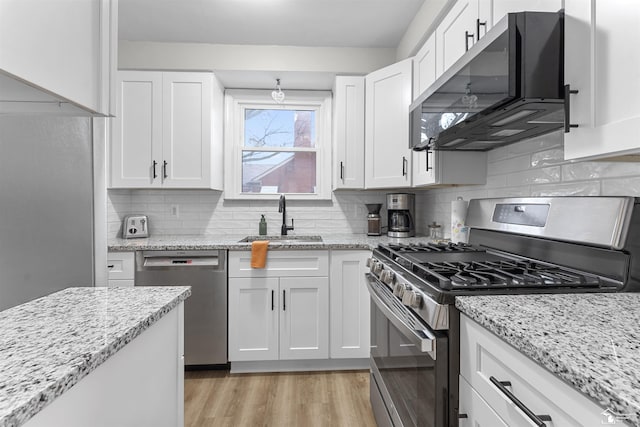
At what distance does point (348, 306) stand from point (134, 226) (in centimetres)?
184

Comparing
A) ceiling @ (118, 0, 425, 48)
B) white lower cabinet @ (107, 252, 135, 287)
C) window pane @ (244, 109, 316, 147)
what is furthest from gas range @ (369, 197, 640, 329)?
window pane @ (244, 109, 316, 147)

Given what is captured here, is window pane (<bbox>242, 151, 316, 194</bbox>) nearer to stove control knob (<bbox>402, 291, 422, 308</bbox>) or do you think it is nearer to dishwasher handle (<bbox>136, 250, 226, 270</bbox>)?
dishwasher handle (<bbox>136, 250, 226, 270</bbox>)

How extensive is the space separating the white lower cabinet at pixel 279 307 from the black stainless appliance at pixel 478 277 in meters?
0.81

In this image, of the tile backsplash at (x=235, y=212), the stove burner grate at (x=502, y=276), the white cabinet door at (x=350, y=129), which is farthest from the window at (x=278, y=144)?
the stove burner grate at (x=502, y=276)

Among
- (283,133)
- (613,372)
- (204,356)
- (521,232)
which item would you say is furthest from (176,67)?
(613,372)

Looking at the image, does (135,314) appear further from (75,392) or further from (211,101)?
(211,101)

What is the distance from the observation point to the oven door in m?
1.00

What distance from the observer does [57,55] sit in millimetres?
673

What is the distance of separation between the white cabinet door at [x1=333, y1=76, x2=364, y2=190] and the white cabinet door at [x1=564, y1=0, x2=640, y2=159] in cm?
185

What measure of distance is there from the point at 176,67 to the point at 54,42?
2.35m

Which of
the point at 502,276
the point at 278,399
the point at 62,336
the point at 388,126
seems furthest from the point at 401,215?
the point at 62,336

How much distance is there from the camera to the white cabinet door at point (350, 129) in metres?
2.81

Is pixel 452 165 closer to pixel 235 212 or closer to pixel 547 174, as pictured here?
pixel 547 174

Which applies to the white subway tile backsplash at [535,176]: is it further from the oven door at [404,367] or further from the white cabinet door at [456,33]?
the oven door at [404,367]
